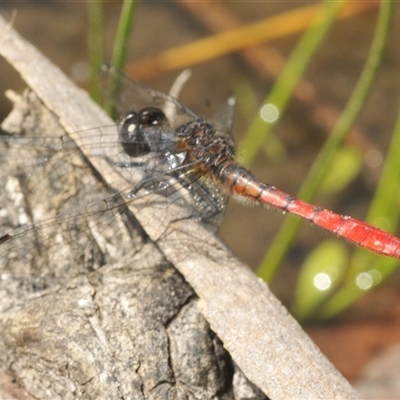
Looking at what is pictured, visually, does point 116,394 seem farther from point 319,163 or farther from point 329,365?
point 319,163

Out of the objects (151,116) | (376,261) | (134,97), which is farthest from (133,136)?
(376,261)

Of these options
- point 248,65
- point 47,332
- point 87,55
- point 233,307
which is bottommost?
point 233,307

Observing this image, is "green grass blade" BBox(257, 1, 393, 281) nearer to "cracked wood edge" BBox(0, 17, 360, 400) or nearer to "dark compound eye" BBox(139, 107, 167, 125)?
"dark compound eye" BBox(139, 107, 167, 125)

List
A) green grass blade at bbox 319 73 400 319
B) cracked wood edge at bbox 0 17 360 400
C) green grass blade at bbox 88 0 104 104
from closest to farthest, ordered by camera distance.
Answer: cracked wood edge at bbox 0 17 360 400 → green grass blade at bbox 88 0 104 104 → green grass blade at bbox 319 73 400 319

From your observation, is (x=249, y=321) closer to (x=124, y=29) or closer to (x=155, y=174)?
(x=155, y=174)

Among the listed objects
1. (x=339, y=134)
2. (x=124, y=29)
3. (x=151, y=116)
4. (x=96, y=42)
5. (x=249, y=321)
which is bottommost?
(x=249, y=321)

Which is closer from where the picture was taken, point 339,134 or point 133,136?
point 133,136

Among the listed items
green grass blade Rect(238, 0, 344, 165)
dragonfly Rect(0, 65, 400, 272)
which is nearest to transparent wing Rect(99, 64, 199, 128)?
dragonfly Rect(0, 65, 400, 272)

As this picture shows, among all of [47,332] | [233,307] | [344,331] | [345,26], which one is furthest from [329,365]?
[345,26]
